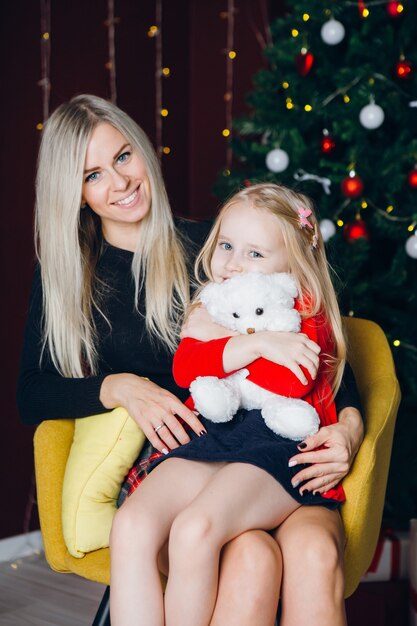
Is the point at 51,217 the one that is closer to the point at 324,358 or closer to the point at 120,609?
the point at 324,358

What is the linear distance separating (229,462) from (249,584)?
0.27 m

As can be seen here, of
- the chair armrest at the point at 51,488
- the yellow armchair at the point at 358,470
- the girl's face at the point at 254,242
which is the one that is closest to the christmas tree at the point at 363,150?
the yellow armchair at the point at 358,470

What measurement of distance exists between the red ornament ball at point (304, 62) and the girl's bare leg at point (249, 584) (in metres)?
1.67

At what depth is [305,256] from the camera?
1.82 metres

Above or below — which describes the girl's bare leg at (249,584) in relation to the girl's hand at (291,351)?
below

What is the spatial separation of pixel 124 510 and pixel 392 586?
125 centimetres

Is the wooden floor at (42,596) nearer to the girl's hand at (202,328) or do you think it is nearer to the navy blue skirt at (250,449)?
the navy blue skirt at (250,449)

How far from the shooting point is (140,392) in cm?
184

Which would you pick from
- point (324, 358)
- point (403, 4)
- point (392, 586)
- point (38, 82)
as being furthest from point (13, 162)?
point (392, 586)

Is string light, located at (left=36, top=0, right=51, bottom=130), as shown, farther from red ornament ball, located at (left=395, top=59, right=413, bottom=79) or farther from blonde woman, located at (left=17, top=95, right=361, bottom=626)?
red ornament ball, located at (left=395, top=59, right=413, bottom=79)

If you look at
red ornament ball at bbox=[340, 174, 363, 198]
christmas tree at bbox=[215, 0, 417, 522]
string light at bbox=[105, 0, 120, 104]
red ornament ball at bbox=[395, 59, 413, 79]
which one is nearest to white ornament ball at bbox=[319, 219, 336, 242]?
christmas tree at bbox=[215, 0, 417, 522]

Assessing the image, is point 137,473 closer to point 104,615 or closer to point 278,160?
point 104,615

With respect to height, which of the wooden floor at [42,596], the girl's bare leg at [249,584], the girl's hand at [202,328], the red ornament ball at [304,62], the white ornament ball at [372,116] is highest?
the red ornament ball at [304,62]

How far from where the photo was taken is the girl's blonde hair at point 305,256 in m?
1.79
